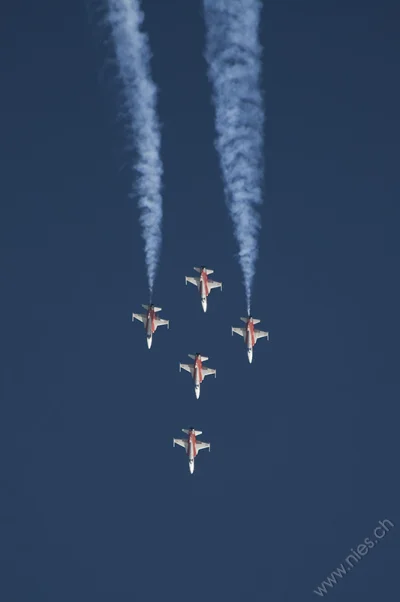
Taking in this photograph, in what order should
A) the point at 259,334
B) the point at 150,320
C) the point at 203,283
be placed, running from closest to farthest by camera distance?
the point at 203,283 < the point at 150,320 < the point at 259,334

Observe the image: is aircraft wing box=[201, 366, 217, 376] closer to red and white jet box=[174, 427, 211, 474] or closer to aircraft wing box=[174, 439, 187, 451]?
red and white jet box=[174, 427, 211, 474]

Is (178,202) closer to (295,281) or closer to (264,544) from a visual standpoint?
(295,281)

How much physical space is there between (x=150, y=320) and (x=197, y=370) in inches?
158

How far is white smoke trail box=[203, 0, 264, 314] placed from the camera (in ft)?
287

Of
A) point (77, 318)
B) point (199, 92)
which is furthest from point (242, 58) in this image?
point (77, 318)

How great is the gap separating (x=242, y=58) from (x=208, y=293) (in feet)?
50.2

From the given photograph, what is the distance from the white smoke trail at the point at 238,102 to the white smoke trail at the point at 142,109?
11.2 ft

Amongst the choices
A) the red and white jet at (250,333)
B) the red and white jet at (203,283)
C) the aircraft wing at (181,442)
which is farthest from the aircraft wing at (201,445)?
the red and white jet at (203,283)

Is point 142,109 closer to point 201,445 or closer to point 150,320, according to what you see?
point 150,320

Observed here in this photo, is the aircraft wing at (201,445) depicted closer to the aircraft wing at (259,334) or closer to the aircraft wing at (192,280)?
the aircraft wing at (259,334)

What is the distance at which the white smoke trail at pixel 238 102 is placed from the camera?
87625 millimetres

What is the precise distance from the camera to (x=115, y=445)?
98562mm

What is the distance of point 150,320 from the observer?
3807 inches

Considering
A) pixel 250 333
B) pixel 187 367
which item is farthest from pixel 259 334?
pixel 187 367
